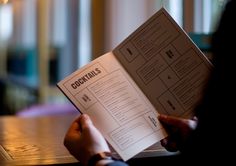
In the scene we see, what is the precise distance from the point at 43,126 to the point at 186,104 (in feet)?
2.87

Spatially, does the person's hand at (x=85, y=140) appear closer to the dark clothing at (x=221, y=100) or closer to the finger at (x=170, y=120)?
the finger at (x=170, y=120)

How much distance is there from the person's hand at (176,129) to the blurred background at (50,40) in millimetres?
1808

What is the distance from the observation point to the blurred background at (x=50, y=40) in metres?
3.31

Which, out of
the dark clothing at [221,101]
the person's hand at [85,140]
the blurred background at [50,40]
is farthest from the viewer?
the blurred background at [50,40]

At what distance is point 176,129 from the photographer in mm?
1024

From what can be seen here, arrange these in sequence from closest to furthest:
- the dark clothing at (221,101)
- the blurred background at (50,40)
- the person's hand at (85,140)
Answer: the dark clothing at (221,101) → the person's hand at (85,140) → the blurred background at (50,40)

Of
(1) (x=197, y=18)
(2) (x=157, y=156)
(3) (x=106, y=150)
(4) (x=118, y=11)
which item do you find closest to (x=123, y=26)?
(4) (x=118, y=11)

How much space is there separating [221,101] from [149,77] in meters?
0.40

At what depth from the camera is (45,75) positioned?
15.2ft

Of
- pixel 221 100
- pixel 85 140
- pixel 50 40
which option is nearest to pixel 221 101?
pixel 221 100

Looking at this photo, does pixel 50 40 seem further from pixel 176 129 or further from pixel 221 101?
pixel 221 101

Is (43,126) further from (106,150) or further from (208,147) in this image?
(208,147)

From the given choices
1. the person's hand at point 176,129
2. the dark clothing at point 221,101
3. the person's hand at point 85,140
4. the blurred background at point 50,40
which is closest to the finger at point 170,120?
the person's hand at point 176,129

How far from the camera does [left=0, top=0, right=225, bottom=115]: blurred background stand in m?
3.31
